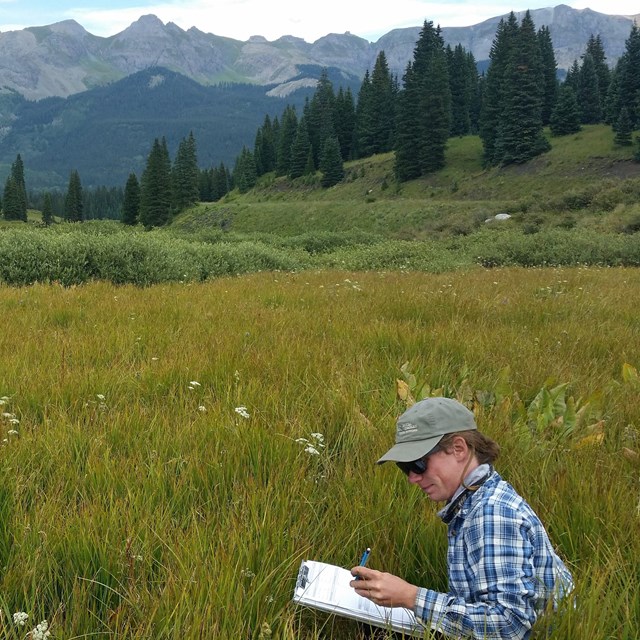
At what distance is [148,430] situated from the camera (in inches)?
125

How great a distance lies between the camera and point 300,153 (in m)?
85.9

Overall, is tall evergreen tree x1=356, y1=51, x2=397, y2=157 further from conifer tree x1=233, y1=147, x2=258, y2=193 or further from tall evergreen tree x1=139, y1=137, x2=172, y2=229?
tall evergreen tree x1=139, y1=137, x2=172, y2=229

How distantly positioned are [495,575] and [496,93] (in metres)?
74.1

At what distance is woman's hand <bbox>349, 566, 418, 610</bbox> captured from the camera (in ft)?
5.49

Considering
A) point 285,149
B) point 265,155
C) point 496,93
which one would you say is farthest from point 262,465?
point 265,155

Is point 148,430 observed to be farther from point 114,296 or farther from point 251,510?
point 114,296

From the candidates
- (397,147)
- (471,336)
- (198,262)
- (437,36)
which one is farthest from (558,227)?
(437,36)

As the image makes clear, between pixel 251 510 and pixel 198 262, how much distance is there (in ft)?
48.5

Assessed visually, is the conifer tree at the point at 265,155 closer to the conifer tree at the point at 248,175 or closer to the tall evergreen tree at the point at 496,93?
the conifer tree at the point at 248,175

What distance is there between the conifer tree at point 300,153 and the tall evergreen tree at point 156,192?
21.2m

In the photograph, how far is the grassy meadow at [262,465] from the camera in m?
1.80

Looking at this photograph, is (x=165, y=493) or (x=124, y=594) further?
(x=165, y=493)

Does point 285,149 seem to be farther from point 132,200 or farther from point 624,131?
point 624,131

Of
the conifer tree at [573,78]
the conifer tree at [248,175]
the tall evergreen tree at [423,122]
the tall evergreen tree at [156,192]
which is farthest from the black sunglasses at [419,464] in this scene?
the conifer tree at [248,175]
